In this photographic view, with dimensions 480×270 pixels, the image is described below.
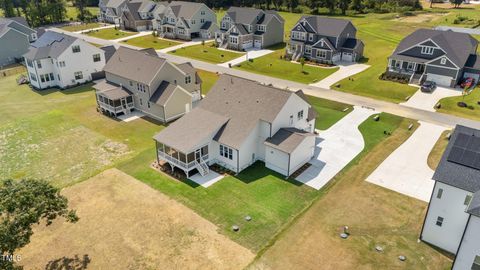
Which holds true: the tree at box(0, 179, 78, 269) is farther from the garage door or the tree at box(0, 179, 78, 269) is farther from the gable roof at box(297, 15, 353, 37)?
the gable roof at box(297, 15, 353, 37)

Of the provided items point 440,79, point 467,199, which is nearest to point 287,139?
point 467,199

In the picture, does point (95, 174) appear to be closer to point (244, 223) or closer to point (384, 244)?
point (244, 223)

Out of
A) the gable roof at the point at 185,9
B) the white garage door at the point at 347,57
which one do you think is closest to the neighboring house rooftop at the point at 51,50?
the gable roof at the point at 185,9

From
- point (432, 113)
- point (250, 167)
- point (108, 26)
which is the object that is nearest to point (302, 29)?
point (432, 113)

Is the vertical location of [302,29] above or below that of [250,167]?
above

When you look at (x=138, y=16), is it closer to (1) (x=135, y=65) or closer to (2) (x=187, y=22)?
(2) (x=187, y=22)

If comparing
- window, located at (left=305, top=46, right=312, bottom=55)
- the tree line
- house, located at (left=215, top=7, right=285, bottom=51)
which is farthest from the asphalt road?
the tree line
